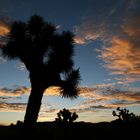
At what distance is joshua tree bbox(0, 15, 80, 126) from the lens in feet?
44.0

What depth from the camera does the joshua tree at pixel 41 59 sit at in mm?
13422

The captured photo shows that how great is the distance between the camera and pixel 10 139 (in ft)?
43.8

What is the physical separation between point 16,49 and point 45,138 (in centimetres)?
492

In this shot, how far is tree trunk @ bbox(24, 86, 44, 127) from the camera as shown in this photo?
13.2 metres

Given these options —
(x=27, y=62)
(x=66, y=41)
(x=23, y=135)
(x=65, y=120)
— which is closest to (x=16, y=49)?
(x=27, y=62)

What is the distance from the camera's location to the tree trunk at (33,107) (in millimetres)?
13191

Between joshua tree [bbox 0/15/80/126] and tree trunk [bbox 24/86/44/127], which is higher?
joshua tree [bbox 0/15/80/126]

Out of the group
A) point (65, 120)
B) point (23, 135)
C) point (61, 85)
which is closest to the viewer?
point (23, 135)

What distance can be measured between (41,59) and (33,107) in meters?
2.51

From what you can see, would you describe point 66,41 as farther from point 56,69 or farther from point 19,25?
point 19,25

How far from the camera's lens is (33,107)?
528 inches

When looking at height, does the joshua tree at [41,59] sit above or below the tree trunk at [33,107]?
above

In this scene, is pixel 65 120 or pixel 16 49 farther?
pixel 65 120

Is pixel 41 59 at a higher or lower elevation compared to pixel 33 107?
higher
